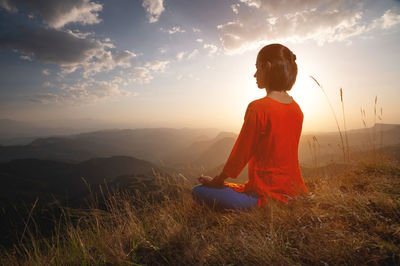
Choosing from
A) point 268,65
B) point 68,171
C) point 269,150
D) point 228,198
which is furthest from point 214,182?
point 68,171

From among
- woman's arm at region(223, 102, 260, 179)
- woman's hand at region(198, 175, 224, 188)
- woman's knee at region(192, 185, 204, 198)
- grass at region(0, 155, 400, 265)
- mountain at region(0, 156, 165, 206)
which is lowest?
mountain at region(0, 156, 165, 206)

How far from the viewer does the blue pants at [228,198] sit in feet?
7.43

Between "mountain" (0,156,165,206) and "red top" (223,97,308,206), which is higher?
"red top" (223,97,308,206)

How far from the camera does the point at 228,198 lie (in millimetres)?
2295

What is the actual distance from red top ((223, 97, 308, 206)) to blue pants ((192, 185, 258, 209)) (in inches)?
3.4

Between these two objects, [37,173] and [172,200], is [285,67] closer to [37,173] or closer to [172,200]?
[172,200]

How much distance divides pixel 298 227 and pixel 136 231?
5.59 feet

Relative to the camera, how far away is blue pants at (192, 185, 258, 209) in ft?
7.43

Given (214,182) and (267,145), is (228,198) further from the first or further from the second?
(267,145)

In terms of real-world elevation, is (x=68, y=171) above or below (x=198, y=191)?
below

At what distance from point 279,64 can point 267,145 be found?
3.16 ft

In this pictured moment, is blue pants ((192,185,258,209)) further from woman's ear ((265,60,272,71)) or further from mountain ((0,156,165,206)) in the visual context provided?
mountain ((0,156,165,206))

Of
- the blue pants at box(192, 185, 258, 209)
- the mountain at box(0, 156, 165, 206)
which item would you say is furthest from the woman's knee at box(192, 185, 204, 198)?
the mountain at box(0, 156, 165, 206)

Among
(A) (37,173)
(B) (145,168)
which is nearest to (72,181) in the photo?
(A) (37,173)
